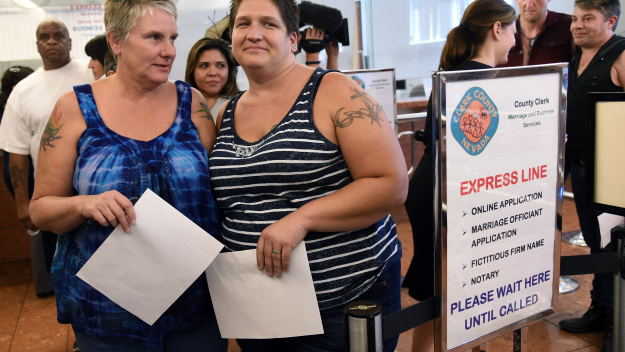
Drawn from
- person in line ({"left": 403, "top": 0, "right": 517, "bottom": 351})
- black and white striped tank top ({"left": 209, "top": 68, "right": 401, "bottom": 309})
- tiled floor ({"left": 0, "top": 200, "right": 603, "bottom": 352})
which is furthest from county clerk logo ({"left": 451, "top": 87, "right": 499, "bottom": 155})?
tiled floor ({"left": 0, "top": 200, "right": 603, "bottom": 352})

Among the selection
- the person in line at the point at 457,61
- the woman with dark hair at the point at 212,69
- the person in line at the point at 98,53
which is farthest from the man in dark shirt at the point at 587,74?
the person in line at the point at 98,53

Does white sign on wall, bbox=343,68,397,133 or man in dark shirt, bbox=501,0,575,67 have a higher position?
man in dark shirt, bbox=501,0,575,67

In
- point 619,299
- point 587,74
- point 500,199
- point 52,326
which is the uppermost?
point 587,74

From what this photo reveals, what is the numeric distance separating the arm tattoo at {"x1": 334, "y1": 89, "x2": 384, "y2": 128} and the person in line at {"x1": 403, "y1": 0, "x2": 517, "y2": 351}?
884 millimetres

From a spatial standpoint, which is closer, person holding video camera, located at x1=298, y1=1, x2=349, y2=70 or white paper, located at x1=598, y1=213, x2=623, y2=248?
white paper, located at x1=598, y1=213, x2=623, y2=248

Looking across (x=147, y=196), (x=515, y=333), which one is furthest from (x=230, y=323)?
(x=515, y=333)

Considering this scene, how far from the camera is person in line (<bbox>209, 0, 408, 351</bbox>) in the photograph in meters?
1.30

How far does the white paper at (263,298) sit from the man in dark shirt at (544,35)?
300cm

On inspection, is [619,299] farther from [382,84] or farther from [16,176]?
[16,176]

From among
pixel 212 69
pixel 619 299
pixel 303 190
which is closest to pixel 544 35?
pixel 212 69

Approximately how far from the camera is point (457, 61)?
225 centimetres

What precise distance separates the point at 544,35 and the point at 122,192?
129 inches

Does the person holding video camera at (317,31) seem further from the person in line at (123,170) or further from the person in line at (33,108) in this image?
the person in line at (123,170)

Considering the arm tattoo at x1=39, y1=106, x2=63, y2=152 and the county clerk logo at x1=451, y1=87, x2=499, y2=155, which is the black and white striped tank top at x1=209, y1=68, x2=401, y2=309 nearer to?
the county clerk logo at x1=451, y1=87, x2=499, y2=155
